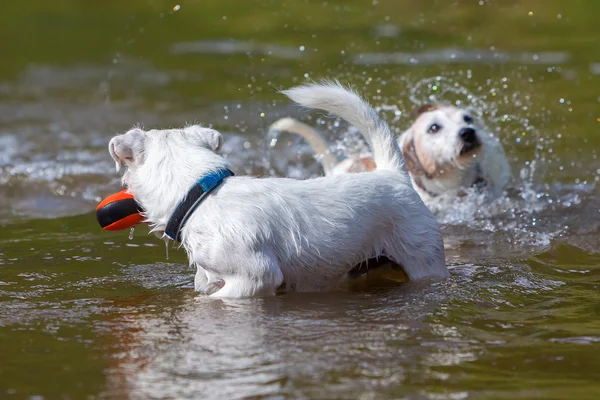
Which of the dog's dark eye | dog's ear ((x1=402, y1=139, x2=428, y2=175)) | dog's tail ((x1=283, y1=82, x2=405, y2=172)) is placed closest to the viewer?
dog's tail ((x1=283, y1=82, x2=405, y2=172))

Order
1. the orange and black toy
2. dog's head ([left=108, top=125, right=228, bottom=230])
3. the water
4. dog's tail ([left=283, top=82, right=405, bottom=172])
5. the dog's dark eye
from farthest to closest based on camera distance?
the dog's dark eye
dog's tail ([left=283, top=82, right=405, bottom=172])
the orange and black toy
dog's head ([left=108, top=125, right=228, bottom=230])
the water

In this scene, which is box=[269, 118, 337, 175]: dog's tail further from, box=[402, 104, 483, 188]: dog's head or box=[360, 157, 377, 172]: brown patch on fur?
box=[402, 104, 483, 188]: dog's head

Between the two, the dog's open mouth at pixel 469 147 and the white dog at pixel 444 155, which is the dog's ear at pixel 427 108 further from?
the dog's open mouth at pixel 469 147

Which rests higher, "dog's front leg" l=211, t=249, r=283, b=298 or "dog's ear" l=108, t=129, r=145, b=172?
"dog's ear" l=108, t=129, r=145, b=172

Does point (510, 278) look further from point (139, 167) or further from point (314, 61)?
point (314, 61)

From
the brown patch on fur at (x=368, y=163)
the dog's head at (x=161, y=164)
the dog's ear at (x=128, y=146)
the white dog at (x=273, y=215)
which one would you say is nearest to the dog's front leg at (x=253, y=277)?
the white dog at (x=273, y=215)

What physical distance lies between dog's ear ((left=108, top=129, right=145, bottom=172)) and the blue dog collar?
1.35ft

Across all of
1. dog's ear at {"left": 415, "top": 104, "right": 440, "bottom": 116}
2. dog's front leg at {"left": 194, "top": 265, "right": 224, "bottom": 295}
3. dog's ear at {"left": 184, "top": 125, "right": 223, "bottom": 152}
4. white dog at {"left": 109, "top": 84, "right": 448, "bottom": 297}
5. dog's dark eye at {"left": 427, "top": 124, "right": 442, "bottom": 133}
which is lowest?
dog's front leg at {"left": 194, "top": 265, "right": 224, "bottom": 295}

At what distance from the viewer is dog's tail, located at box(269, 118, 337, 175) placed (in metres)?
7.08

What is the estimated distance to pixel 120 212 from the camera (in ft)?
16.4

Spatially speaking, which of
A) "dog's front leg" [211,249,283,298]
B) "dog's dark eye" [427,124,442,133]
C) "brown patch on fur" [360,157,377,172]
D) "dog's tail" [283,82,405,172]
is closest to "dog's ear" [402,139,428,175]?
"dog's dark eye" [427,124,442,133]

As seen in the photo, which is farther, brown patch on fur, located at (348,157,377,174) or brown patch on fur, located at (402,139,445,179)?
brown patch on fur, located at (402,139,445,179)

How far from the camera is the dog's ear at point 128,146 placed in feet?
15.9

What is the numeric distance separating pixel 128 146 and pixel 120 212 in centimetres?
38
